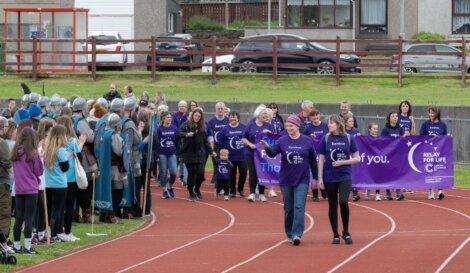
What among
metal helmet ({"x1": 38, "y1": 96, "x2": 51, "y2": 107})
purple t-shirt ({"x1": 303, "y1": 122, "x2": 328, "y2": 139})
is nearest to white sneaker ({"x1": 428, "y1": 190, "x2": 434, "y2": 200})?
purple t-shirt ({"x1": 303, "y1": 122, "x2": 328, "y2": 139})

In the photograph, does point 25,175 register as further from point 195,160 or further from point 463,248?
point 195,160

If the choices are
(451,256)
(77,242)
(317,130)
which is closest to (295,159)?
(451,256)

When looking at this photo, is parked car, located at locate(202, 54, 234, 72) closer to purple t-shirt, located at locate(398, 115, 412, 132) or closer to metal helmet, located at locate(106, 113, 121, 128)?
purple t-shirt, located at locate(398, 115, 412, 132)

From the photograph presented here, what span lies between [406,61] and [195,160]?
19686mm

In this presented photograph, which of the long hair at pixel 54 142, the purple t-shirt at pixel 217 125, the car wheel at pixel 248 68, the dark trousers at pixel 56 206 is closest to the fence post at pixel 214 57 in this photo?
the car wheel at pixel 248 68

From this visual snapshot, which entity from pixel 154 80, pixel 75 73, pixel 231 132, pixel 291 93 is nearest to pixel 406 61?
pixel 291 93

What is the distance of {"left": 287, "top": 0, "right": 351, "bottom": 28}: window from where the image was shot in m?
59.7

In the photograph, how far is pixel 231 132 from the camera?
25047mm

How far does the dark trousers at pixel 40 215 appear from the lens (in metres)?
17.5

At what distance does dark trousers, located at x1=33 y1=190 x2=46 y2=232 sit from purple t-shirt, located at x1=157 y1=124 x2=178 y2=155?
23.3 ft

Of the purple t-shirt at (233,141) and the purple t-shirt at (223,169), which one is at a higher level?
the purple t-shirt at (233,141)

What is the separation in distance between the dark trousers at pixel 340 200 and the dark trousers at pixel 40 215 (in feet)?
13.3

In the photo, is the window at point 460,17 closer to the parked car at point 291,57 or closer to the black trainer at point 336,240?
the parked car at point 291,57

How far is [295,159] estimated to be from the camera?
57.9 feet
